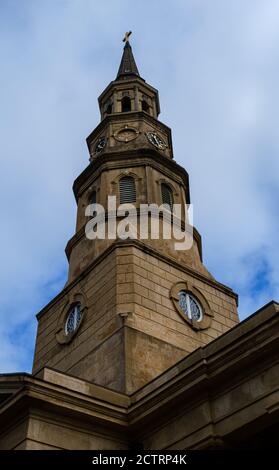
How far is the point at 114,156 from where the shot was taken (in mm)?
29500

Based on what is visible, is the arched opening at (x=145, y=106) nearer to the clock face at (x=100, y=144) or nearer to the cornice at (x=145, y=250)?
the clock face at (x=100, y=144)

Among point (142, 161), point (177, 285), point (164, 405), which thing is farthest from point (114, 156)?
point (164, 405)

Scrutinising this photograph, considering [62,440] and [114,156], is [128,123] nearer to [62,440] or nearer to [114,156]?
[114,156]

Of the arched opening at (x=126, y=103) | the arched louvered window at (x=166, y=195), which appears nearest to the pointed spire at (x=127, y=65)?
the arched opening at (x=126, y=103)

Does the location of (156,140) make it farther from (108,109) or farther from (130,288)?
(130,288)

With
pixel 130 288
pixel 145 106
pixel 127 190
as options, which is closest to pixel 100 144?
pixel 145 106

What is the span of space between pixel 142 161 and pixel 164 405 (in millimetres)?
16009

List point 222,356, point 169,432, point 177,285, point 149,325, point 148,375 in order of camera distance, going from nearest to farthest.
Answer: point 222,356, point 169,432, point 148,375, point 149,325, point 177,285

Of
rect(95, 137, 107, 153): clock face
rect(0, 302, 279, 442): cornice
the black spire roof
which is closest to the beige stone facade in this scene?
rect(0, 302, 279, 442): cornice

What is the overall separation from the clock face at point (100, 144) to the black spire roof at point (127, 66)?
22.3ft

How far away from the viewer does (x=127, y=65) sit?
40.5 meters

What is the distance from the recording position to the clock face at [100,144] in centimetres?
3206

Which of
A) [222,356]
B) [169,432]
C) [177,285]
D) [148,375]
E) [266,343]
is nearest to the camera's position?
[266,343]
